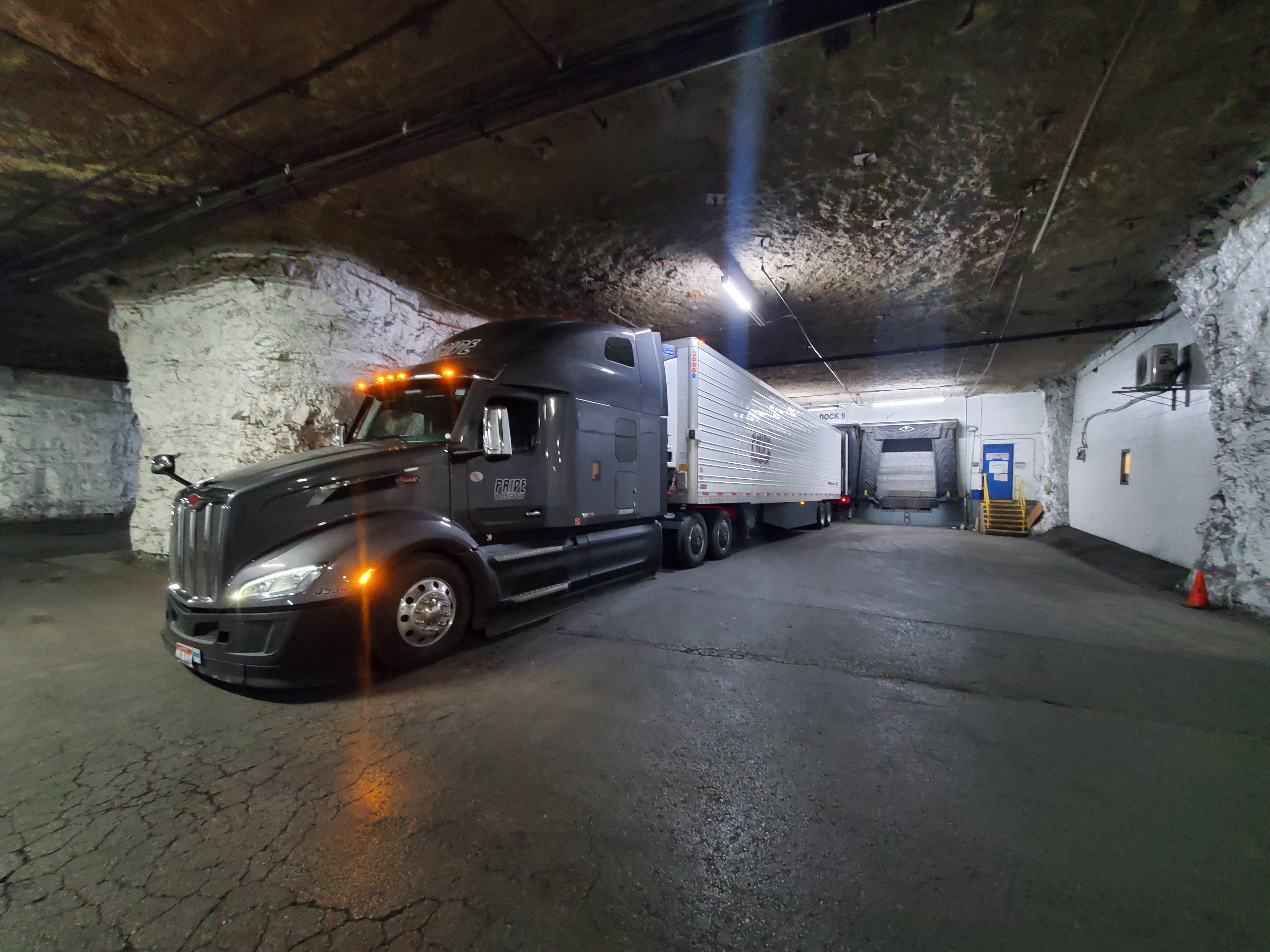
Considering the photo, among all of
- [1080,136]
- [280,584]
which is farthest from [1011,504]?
[280,584]

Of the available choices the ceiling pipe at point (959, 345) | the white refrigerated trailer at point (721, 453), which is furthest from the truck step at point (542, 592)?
the ceiling pipe at point (959, 345)

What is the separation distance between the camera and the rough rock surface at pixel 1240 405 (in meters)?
5.23

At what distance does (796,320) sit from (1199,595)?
7.01 meters

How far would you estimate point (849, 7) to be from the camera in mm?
3277

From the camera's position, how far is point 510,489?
4.63 meters

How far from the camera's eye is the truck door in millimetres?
4379

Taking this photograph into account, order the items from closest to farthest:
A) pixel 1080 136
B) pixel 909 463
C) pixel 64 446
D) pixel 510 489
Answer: pixel 1080 136
pixel 510 489
pixel 64 446
pixel 909 463

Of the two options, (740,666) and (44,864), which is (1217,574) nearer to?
(740,666)

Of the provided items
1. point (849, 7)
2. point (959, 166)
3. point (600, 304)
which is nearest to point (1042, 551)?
point (959, 166)

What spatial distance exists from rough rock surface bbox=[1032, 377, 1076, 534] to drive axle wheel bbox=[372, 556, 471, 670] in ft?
57.8

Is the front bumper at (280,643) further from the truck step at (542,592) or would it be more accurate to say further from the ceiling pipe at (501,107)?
the ceiling pipe at (501,107)

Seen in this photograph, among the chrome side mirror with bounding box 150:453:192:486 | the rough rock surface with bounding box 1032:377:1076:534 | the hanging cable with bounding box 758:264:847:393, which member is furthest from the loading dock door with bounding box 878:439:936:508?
the chrome side mirror with bounding box 150:453:192:486

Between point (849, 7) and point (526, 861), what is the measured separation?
207 inches

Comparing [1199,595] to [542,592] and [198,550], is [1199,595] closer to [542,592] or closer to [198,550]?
[542,592]
